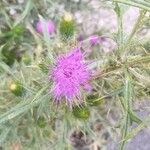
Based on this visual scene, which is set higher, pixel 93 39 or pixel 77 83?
pixel 77 83


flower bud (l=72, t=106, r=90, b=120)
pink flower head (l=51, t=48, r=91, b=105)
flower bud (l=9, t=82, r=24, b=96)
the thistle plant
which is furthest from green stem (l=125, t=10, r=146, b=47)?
flower bud (l=9, t=82, r=24, b=96)

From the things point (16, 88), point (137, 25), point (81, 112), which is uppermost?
point (137, 25)

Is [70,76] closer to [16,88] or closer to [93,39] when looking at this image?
[16,88]

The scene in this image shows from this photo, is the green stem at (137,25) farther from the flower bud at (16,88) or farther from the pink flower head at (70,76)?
the flower bud at (16,88)

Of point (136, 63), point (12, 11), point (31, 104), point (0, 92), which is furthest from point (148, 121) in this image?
point (12, 11)

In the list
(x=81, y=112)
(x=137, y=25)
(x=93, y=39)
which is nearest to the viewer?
(x=137, y=25)

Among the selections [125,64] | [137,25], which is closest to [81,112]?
[125,64]

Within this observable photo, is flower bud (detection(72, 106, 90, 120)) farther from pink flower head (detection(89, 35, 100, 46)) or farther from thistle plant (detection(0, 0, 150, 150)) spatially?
pink flower head (detection(89, 35, 100, 46))

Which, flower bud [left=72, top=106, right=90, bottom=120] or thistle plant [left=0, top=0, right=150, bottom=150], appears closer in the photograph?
thistle plant [left=0, top=0, right=150, bottom=150]
